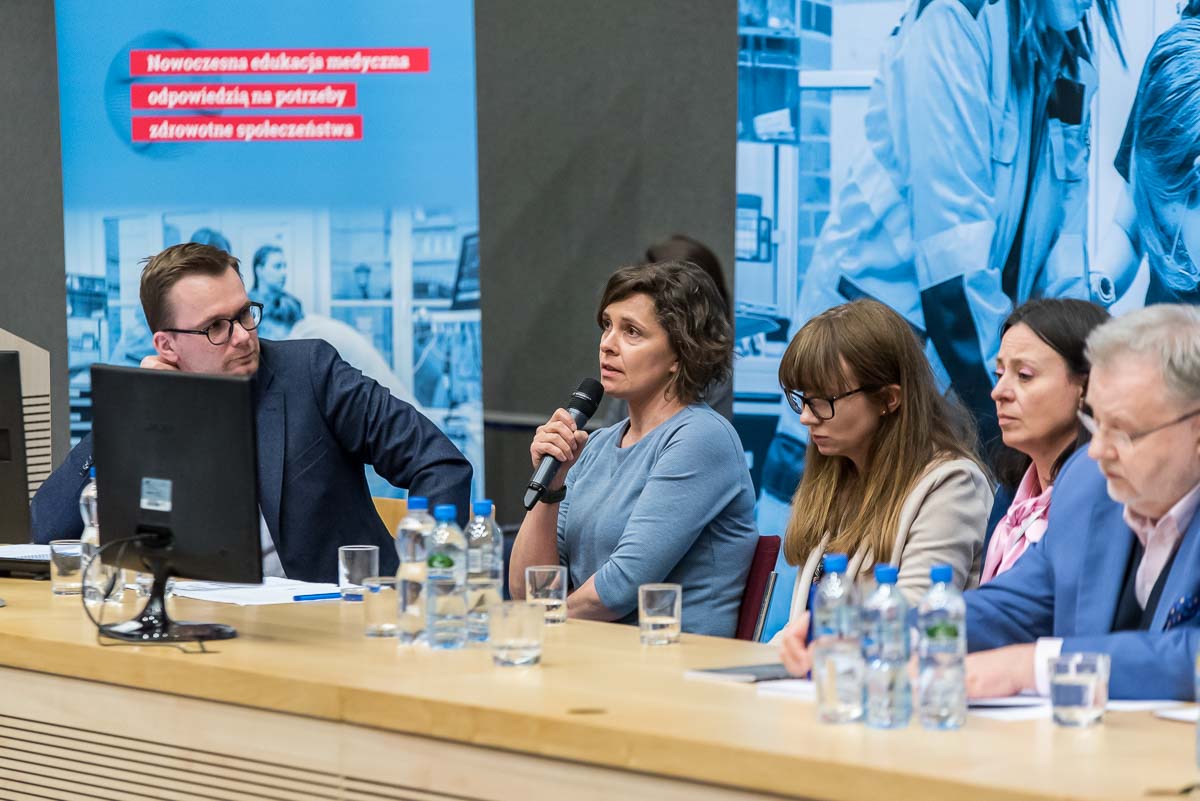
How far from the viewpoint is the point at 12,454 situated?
10.1 ft

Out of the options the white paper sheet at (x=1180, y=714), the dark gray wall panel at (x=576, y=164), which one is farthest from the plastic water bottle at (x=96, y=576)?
the dark gray wall panel at (x=576, y=164)

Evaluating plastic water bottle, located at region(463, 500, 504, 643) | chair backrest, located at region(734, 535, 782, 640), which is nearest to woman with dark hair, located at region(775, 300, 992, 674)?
chair backrest, located at region(734, 535, 782, 640)

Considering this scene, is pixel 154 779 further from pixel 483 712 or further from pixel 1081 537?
pixel 1081 537

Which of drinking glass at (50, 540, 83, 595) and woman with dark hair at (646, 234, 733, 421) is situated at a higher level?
woman with dark hair at (646, 234, 733, 421)

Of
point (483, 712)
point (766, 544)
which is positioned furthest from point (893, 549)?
point (483, 712)

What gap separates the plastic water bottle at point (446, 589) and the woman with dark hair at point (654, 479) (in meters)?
0.61

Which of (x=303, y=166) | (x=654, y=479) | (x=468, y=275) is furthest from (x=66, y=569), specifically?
(x=303, y=166)

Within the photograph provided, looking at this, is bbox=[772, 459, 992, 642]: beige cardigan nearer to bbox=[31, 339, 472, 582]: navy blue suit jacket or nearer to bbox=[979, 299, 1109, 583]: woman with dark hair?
bbox=[979, 299, 1109, 583]: woman with dark hair

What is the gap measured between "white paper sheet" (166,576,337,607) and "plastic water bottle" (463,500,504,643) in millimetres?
533

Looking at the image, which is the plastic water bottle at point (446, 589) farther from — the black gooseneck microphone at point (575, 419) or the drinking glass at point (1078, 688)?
the drinking glass at point (1078, 688)

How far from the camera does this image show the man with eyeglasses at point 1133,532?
2039mm

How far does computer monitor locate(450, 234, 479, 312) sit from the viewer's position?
4930mm

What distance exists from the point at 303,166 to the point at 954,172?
2.13 m

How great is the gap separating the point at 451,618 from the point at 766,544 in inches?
36.8
